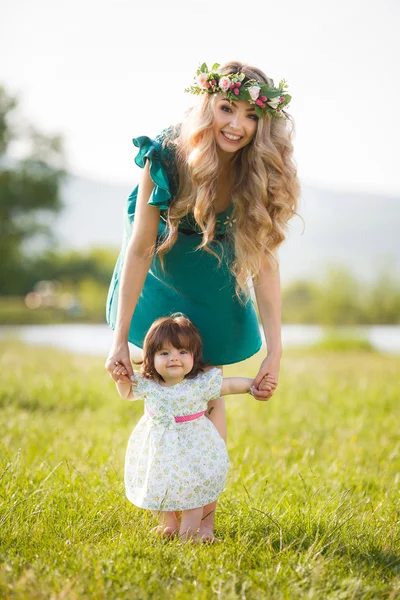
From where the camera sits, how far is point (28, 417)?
427 cm

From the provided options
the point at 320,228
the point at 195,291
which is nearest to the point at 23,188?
the point at 320,228

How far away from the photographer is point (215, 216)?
2473 millimetres

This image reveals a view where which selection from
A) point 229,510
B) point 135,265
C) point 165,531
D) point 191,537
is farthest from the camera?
point 229,510

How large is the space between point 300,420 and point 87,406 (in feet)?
4.84

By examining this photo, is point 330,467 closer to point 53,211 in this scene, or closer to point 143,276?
point 143,276

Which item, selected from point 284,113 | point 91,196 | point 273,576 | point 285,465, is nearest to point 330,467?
point 285,465

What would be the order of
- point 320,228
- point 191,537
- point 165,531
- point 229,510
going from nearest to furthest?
1. point 191,537
2. point 165,531
3. point 229,510
4. point 320,228

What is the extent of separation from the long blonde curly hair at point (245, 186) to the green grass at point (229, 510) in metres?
0.91

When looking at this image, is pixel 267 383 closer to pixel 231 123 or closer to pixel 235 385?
pixel 235 385

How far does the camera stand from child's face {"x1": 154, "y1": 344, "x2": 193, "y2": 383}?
2377mm

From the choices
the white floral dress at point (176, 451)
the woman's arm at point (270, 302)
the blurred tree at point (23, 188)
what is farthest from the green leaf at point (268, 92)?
the blurred tree at point (23, 188)

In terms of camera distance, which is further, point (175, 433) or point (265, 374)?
point (265, 374)

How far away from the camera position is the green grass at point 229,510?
1.89 metres

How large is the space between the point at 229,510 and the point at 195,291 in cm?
82
